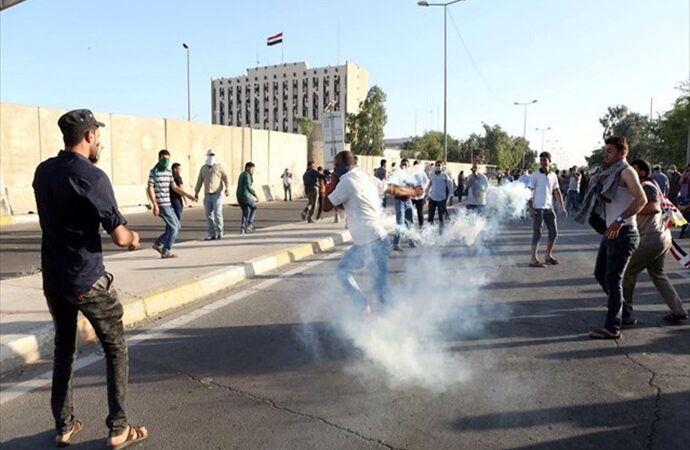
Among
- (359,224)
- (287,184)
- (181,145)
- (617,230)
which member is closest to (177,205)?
(359,224)

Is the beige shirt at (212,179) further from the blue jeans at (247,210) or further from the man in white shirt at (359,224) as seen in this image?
the man in white shirt at (359,224)

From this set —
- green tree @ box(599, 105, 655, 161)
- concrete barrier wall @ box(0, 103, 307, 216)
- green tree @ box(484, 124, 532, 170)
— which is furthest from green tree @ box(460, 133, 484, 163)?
concrete barrier wall @ box(0, 103, 307, 216)

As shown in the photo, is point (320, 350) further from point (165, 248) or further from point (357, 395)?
point (165, 248)

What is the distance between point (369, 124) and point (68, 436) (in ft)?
260

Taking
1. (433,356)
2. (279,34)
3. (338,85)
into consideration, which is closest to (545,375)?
(433,356)

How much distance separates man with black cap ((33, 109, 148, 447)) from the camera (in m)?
2.98

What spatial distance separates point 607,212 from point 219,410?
4168 millimetres

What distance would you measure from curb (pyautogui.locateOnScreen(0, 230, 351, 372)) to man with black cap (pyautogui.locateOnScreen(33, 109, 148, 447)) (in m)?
1.77

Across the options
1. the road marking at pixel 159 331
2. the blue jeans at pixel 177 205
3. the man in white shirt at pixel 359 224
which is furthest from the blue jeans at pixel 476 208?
the man in white shirt at pixel 359 224

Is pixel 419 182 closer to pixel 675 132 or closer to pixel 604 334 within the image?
pixel 604 334

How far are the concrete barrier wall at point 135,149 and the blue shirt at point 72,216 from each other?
16420mm

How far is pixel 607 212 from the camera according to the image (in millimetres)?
5477

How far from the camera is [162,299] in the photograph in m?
6.57

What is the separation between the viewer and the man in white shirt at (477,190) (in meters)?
12.2
